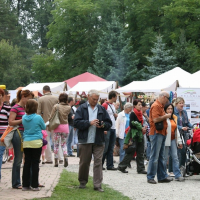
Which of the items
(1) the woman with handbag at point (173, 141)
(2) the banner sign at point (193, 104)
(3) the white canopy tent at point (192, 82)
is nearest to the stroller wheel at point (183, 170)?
(1) the woman with handbag at point (173, 141)

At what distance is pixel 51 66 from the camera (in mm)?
51312

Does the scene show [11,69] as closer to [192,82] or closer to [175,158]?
[192,82]

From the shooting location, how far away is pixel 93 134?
364 inches

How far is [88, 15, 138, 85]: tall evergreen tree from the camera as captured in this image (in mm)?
41094

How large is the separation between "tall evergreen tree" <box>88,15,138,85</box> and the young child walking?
3202 centimetres

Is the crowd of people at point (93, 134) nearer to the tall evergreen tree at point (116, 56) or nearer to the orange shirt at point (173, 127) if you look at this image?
the orange shirt at point (173, 127)

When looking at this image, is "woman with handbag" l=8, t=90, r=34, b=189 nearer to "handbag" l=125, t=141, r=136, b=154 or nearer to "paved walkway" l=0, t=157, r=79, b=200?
"paved walkway" l=0, t=157, r=79, b=200

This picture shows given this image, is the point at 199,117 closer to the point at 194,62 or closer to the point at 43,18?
the point at 194,62

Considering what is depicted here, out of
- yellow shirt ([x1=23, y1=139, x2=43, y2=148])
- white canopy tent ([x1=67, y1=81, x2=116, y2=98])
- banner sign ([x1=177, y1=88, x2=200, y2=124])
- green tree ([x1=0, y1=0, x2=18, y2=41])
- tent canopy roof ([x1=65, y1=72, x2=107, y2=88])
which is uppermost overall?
green tree ([x1=0, y1=0, x2=18, y2=41])

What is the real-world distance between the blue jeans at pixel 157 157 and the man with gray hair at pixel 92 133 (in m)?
1.62

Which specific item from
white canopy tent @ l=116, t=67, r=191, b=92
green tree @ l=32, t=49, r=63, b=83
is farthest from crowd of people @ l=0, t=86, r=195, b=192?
green tree @ l=32, t=49, r=63, b=83

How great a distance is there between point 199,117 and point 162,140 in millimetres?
5572

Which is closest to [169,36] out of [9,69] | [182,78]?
[182,78]

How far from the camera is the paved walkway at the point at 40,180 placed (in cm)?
816
